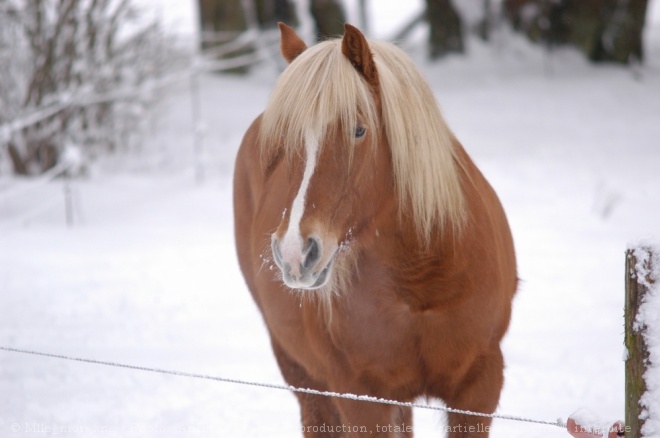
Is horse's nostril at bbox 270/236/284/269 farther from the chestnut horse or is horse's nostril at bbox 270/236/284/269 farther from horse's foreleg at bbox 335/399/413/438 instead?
horse's foreleg at bbox 335/399/413/438

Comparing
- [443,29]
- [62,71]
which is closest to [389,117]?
[62,71]

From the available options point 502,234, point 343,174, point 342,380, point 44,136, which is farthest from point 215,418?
point 44,136

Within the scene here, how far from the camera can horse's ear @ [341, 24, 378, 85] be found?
209cm

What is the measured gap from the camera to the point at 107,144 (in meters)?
10.2

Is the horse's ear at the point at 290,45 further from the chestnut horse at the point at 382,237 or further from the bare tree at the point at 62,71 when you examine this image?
the bare tree at the point at 62,71

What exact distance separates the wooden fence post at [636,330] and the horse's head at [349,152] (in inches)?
23.7

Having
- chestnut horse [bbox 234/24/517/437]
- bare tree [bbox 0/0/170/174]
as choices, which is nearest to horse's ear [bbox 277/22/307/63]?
chestnut horse [bbox 234/24/517/437]

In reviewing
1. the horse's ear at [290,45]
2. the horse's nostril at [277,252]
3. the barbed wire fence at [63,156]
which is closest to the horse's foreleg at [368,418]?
the horse's nostril at [277,252]

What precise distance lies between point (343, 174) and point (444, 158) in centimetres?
41

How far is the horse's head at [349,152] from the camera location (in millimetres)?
1966

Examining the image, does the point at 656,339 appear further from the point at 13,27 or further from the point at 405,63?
the point at 13,27

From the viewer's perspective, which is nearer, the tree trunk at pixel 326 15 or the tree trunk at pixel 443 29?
the tree trunk at pixel 326 15

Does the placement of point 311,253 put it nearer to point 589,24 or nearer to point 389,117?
point 389,117

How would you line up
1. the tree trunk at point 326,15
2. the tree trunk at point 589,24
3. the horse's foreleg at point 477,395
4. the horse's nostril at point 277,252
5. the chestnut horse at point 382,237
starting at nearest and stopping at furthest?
the horse's nostril at point 277,252 → the chestnut horse at point 382,237 → the horse's foreleg at point 477,395 → the tree trunk at point 589,24 → the tree trunk at point 326,15
